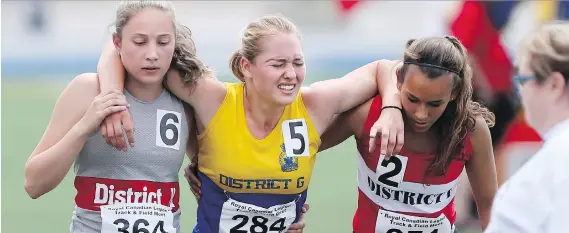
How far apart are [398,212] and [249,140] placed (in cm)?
69

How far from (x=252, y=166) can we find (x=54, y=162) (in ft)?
2.52

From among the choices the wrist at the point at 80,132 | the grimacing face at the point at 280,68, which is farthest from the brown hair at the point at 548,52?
the wrist at the point at 80,132

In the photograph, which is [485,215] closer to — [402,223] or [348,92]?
[402,223]

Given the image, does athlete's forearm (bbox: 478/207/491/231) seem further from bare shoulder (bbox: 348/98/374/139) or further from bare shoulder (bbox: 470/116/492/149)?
bare shoulder (bbox: 348/98/374/139)

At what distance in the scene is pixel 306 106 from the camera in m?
3.90

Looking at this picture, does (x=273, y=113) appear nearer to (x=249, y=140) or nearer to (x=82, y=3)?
(x=249, y=140)

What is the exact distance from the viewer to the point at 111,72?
364cm

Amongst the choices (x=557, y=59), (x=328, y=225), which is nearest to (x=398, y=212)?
(x=557, y=59)

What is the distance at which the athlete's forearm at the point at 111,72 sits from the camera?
3584mm

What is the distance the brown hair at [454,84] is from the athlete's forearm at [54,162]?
4.11ft

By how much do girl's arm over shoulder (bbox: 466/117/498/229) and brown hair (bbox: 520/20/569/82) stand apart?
1.28 metres

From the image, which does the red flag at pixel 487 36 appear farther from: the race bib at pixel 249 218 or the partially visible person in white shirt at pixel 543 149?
the partially visible person in white shirt at pixel 543 149

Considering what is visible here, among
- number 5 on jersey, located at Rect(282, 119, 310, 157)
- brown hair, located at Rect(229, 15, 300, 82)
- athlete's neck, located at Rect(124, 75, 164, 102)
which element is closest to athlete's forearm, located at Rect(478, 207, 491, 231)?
number 5 on jersey, located at Rect(282, 119, 310, 157)

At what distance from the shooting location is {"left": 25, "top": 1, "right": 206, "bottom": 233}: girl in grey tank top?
3504mm
